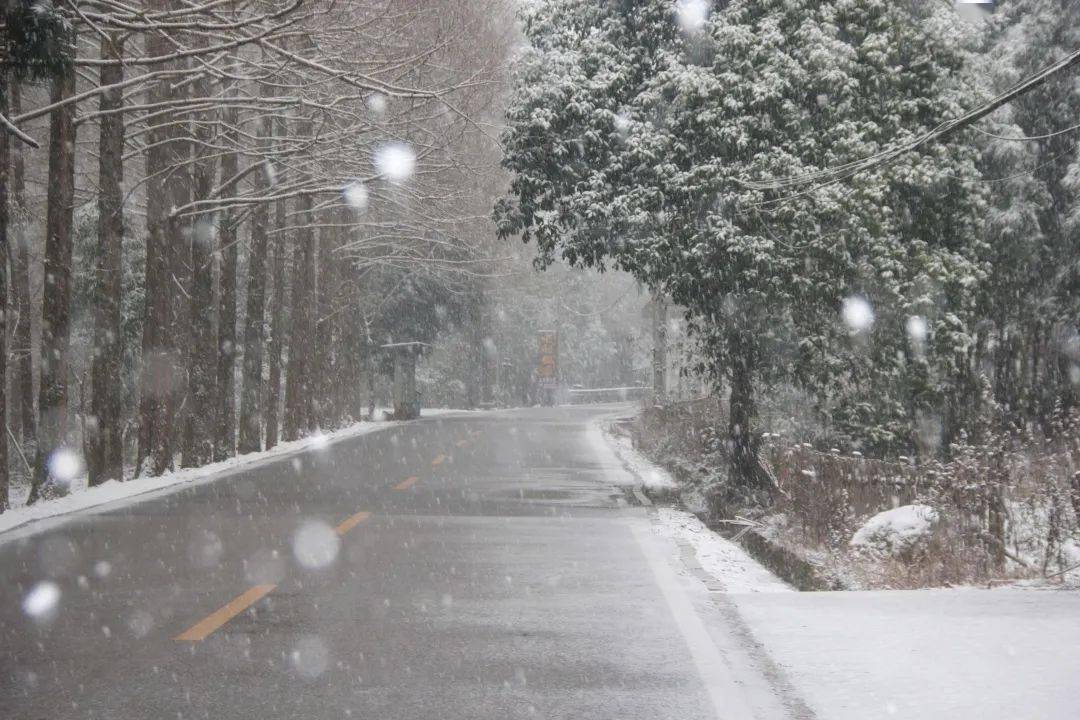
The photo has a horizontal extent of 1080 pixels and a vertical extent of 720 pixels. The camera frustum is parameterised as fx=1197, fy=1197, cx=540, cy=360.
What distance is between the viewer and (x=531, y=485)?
18.6 m

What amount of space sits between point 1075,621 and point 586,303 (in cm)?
8685

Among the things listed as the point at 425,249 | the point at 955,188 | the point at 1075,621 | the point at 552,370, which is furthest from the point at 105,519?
the point at 552,370

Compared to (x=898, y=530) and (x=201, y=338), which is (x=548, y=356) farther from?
(x=898, y=530)

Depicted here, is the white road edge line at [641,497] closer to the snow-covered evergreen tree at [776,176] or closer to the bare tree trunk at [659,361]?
the snow-covered evergreen tree at [776,176]

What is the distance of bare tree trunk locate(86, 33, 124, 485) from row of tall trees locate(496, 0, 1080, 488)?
6434 millimetres

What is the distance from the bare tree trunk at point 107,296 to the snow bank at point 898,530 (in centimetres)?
1338

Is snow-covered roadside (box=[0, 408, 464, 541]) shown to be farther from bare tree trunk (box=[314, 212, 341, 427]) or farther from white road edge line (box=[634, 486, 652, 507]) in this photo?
bare tree trunk (box=[314, 212, 341, 427])

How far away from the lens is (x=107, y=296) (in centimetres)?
1962

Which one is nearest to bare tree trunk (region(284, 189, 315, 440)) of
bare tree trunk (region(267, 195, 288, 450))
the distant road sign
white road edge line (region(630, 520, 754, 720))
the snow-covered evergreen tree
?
bare tree trunk (region(267, 195, 288, 450))

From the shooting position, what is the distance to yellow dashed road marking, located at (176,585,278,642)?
744cm

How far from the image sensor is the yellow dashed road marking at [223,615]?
7438 millimetres

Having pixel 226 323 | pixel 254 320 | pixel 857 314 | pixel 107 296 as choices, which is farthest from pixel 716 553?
pixel 254 320

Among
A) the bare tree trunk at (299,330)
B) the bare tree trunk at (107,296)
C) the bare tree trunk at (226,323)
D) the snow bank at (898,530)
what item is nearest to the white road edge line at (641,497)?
the snow bank at (898,530)

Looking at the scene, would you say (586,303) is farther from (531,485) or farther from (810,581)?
(810,581)
